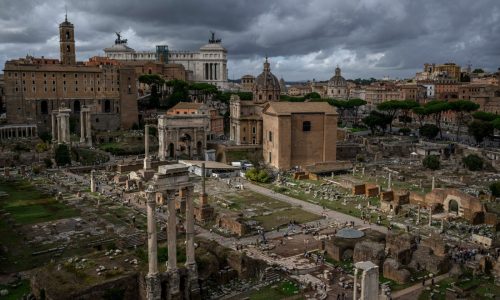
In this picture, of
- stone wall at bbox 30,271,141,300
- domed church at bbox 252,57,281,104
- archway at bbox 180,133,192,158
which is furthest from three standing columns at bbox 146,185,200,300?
domed church at bbox 252,57,281,104

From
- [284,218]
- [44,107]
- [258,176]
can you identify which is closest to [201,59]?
[44,107]

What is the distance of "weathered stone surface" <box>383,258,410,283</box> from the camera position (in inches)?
981

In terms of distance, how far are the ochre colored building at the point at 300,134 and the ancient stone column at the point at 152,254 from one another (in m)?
35.7

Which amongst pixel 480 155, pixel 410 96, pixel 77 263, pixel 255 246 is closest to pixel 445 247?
pixel 255 246

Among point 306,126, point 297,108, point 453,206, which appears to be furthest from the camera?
point 297,108

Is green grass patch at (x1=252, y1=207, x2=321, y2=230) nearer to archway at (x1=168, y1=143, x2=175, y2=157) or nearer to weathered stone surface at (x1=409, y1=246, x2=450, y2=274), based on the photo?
weathered stone surface at (x1=409, y1=246, x2=450, y2=274)

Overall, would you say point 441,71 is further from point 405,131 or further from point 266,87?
point 266,87

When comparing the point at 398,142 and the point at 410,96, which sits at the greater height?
the point at 410,96

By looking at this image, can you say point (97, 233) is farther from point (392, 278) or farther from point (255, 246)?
point (392, 278)

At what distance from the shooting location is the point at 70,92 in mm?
74875

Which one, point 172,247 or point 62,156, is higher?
point 62,156

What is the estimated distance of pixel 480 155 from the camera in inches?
2341

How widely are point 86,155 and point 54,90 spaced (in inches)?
731

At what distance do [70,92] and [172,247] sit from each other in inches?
2347
